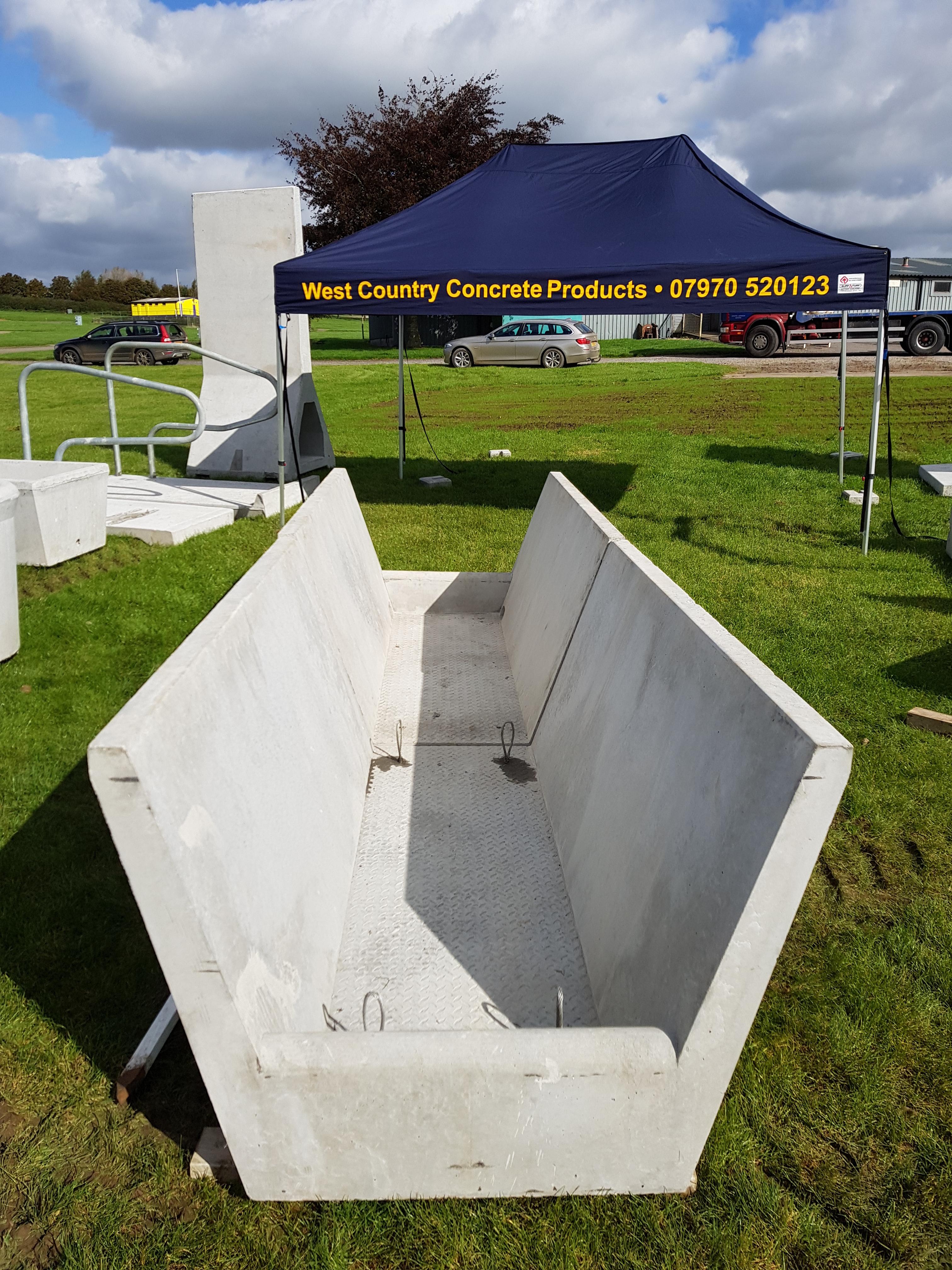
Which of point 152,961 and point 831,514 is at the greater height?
point 831,514

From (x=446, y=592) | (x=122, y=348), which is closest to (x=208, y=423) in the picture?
(x=446, y=592)

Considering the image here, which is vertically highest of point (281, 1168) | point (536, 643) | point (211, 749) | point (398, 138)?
point (398, 138)

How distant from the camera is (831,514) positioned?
9133 millimetres

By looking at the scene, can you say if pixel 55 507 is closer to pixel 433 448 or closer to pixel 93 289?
pixel 433 448

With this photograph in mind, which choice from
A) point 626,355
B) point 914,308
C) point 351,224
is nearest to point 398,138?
point 351,224

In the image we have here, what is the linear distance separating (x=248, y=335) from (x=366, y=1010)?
8935 mm

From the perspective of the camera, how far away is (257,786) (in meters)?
2.31

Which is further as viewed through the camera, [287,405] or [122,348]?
[122,348]

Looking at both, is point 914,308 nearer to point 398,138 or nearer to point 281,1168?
point 398,138

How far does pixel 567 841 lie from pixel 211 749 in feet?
5.13

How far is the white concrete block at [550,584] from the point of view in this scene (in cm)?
412

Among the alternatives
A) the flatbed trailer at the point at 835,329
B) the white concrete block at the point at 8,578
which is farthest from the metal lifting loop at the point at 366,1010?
the flatbed trailer at the point at 835,329

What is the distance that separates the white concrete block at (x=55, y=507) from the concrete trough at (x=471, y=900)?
3240 mm

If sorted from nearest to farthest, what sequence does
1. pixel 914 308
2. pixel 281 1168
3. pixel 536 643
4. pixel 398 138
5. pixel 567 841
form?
pixel 281 1168, pixel 567 841, pixel 536 643, pixel 398 138, pixel 914 308
